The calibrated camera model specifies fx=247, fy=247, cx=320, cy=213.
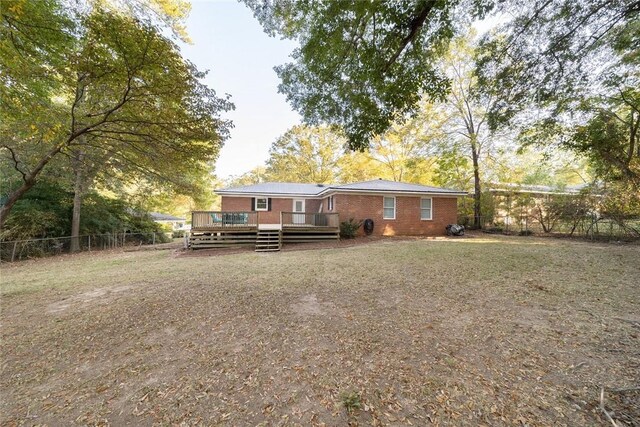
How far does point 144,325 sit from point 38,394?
139cm

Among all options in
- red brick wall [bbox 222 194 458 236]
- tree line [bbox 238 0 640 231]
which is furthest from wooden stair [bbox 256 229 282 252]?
tree line [bbox 238 0 640 231]

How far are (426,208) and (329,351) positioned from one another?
14737mm

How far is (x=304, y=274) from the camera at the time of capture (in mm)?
6711

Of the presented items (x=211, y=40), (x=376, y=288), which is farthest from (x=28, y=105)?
(x=376, y=288)

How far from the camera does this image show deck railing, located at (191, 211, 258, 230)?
40.1 feet

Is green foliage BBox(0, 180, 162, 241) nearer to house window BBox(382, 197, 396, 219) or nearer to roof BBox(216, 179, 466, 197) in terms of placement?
roof BBox(216, 179, 466, 197)

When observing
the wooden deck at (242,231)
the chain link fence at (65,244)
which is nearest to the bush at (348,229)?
the wooden deck at (242,231)

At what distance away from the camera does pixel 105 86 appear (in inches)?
231

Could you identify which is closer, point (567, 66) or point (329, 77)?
point (329, 77)

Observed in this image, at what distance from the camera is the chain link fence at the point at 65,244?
10.3 m

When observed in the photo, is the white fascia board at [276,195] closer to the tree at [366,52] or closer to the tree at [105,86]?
the tree at [105,86]

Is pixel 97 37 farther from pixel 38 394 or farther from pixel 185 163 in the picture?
pixel 38 394

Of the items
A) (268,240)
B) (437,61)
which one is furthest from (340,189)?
(437,61)

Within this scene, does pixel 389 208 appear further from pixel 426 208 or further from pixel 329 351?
pixel 329 351
